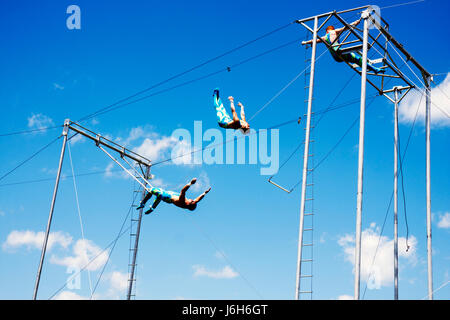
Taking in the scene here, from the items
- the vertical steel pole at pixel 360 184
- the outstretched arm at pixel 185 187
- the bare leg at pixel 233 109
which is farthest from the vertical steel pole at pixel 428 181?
the outstretched arm at pixel 185 187

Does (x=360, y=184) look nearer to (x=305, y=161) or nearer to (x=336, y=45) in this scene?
(x=305, y=161)

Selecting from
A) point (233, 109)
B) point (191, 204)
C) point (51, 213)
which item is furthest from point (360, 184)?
point (51, 213)

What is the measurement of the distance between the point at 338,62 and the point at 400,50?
1.71 m

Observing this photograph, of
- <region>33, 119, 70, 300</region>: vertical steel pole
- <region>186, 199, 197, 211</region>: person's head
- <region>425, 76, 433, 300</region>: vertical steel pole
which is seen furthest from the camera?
<region>33, 119, 70, 300</region>: vertical steel pole

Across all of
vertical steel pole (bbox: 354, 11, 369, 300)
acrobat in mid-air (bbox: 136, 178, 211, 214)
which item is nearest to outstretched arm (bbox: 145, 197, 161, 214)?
acrobat in mid-air (bbox: 136, 178, 211, 214)

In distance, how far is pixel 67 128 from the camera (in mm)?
15453

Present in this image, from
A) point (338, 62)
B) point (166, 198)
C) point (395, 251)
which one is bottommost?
point (395, 251)

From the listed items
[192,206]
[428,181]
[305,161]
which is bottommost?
[192,206]

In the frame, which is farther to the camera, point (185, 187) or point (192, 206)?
point (192, 206)

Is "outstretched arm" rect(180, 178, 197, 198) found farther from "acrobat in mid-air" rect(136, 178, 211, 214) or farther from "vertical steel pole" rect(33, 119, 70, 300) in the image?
"vertical steel pole" rect(33, 119, 70, 300)

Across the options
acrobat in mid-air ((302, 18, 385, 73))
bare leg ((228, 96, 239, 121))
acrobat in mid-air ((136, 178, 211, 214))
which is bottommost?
acrobat in mid-air ((136, 178, 211, 214))
